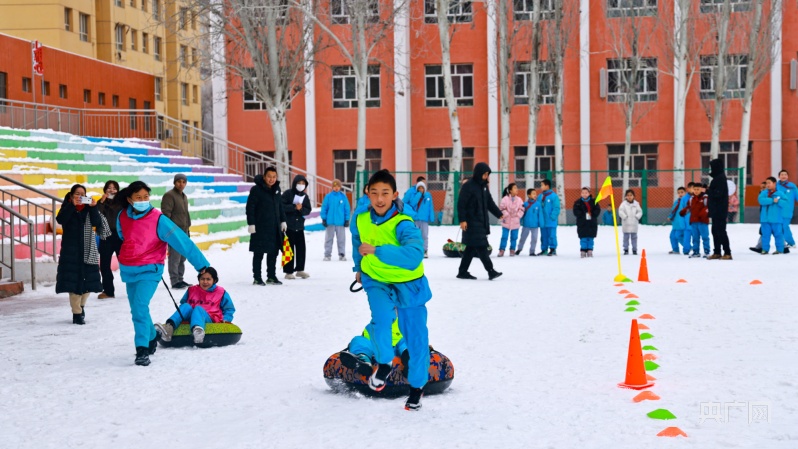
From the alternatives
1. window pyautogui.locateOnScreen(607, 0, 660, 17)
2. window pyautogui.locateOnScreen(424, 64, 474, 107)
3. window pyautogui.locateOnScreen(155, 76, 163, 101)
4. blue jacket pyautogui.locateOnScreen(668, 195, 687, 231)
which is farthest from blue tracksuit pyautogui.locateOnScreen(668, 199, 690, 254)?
window pyautogui.locateOnScreen(155, 76, 163, 101)

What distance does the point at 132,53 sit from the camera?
A: 6056cm

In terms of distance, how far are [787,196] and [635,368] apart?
52.1 ft

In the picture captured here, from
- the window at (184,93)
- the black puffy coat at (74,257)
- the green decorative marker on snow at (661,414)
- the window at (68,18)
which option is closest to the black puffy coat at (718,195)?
the black puffy coat at (74,257)

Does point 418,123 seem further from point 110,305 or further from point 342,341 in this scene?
point 342,341

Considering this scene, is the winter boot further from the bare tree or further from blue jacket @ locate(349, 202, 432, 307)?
the bare tree

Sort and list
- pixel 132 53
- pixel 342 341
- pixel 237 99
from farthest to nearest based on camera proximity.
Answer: pixel 132 53 → pixel 237 99 → pixel 342 341

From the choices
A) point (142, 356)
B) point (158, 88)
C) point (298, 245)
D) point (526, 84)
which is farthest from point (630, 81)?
point (142, 356)

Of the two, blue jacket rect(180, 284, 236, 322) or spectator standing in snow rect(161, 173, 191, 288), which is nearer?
blue jacket rect(180, 284, 236, 322)

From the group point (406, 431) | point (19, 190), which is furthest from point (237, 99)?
point (406, 431)

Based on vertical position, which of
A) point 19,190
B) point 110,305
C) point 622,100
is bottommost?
point 110,305

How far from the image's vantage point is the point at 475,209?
55.3 ft

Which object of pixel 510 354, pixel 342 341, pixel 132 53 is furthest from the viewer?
pixel 132 53

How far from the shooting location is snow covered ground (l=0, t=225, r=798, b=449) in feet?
20.9

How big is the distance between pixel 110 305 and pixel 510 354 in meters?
6.69
